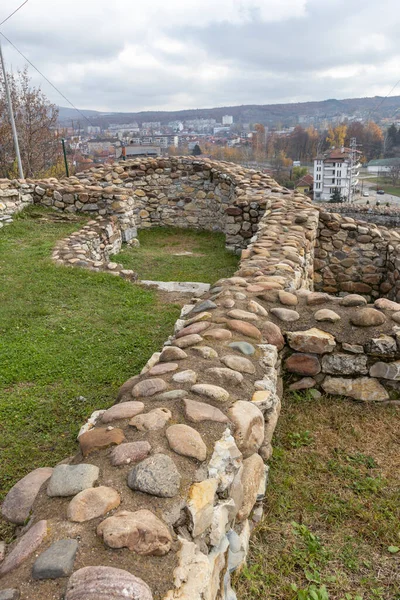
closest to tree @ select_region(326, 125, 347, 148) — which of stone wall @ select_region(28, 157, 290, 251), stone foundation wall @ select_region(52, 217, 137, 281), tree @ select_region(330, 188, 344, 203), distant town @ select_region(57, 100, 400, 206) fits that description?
distant town @ select_region(57, 100, 400, 206)

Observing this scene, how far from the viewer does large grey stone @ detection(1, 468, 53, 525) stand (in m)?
1.97

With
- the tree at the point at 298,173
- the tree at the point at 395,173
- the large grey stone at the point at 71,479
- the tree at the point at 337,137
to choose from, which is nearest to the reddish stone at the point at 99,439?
the large grey stone at the point at 71,479

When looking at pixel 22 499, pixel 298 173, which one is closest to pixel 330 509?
pixel 22 499

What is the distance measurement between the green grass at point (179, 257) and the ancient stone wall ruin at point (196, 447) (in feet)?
7.60

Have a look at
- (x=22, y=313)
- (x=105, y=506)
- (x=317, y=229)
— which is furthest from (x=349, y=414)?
(x=317, y=229)

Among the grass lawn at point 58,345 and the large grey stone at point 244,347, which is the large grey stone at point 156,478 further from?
the large grey stone at point 244,347

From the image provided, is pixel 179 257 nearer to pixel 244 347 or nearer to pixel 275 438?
pixel 244 347

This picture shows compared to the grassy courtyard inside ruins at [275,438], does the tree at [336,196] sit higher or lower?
lower

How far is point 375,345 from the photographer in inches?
138

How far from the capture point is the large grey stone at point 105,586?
1421 mm

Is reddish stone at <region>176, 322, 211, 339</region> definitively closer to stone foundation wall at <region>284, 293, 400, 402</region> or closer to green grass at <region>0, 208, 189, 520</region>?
stone foundation wall at <region>284, 293, 400, 402</region>

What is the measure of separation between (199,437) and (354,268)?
6.05 m

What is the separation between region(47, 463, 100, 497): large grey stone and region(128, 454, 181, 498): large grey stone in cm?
18

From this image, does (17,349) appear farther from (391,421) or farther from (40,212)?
(40,212)
